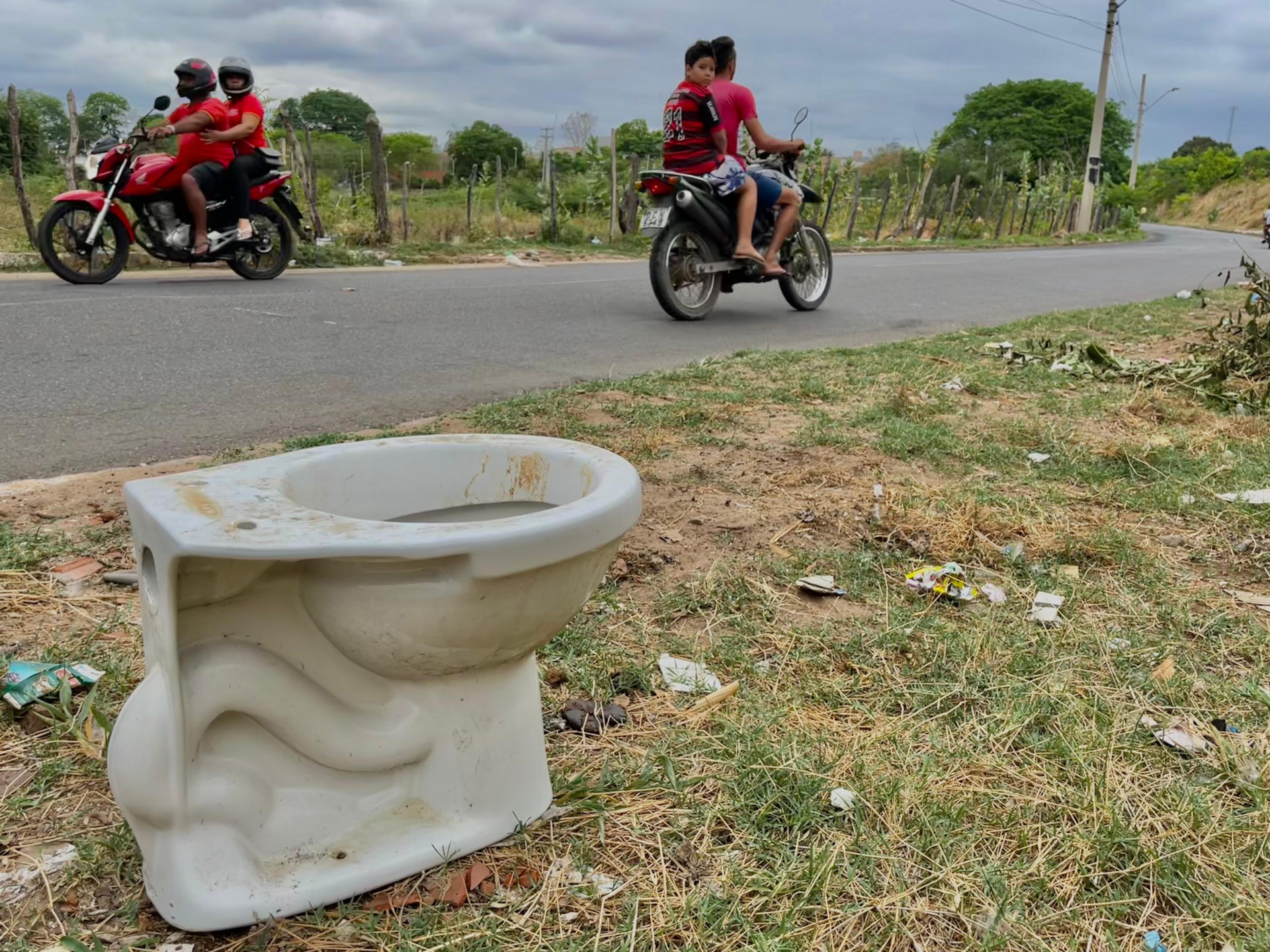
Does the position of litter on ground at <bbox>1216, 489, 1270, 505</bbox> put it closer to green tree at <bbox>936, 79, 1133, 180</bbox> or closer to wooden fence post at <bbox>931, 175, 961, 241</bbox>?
wooden fence post at <bbox>931, 175, 961, 241</bbox>

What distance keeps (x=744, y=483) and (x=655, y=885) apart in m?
1.85

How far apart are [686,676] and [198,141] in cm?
680

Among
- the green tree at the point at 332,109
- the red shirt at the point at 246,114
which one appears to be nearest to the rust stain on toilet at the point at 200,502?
the red shirt at the point at 246,114

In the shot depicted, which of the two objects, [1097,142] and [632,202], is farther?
[1097,142]

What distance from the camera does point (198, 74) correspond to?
7.23 m

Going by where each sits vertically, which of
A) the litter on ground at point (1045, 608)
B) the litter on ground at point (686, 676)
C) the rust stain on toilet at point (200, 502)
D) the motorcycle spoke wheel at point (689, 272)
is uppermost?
the motorcycle spoke wheel at point (689, 272)

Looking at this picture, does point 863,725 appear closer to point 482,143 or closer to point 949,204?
point 949,204

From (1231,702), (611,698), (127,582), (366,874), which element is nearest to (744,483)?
(611,698)

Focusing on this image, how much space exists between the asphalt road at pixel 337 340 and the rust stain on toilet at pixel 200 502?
6.91ft

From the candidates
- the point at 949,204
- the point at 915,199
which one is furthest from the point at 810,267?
the point at 949,204

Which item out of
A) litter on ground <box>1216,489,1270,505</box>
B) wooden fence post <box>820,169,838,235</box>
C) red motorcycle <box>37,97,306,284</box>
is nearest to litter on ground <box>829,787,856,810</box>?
litter on ground <box>1216,489,1270,505</box>

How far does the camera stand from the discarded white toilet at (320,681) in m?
1.27

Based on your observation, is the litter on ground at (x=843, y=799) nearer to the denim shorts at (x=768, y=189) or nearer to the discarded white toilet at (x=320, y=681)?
the discarded white toilet at (x=320, y=681)

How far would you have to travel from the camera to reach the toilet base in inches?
52.3
